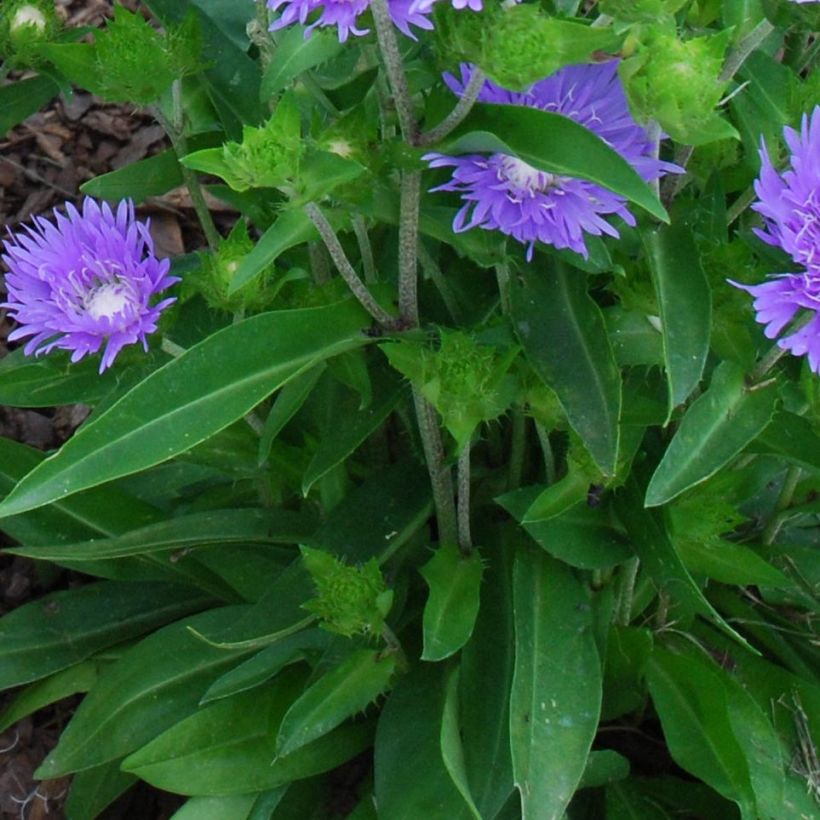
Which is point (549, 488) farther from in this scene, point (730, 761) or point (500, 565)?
point (730, 761)

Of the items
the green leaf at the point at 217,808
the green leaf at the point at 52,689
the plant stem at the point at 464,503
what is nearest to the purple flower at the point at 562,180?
the plant stem at the point at 464,503

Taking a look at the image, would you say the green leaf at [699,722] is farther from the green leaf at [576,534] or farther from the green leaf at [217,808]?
the green leaf at [217,808]

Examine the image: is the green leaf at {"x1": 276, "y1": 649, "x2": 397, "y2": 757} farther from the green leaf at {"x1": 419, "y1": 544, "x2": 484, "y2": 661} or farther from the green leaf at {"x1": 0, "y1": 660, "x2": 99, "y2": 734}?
the green leaf at {"x1": 0, "y1": 660, "x2": 99, "y2": 734}

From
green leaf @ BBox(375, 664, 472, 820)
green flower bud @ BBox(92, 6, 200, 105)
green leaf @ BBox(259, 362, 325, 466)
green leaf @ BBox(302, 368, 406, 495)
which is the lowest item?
green leaf @ BBox(375, 664, 472, 820)

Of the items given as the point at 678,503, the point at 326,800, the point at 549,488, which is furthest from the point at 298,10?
the point at 326,800

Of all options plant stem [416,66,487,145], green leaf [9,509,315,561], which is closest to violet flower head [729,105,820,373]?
plant stem [416,66,487,145]

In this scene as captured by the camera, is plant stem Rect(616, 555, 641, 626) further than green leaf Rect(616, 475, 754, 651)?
Yes

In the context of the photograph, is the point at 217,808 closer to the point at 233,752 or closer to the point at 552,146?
the point at 233,752
